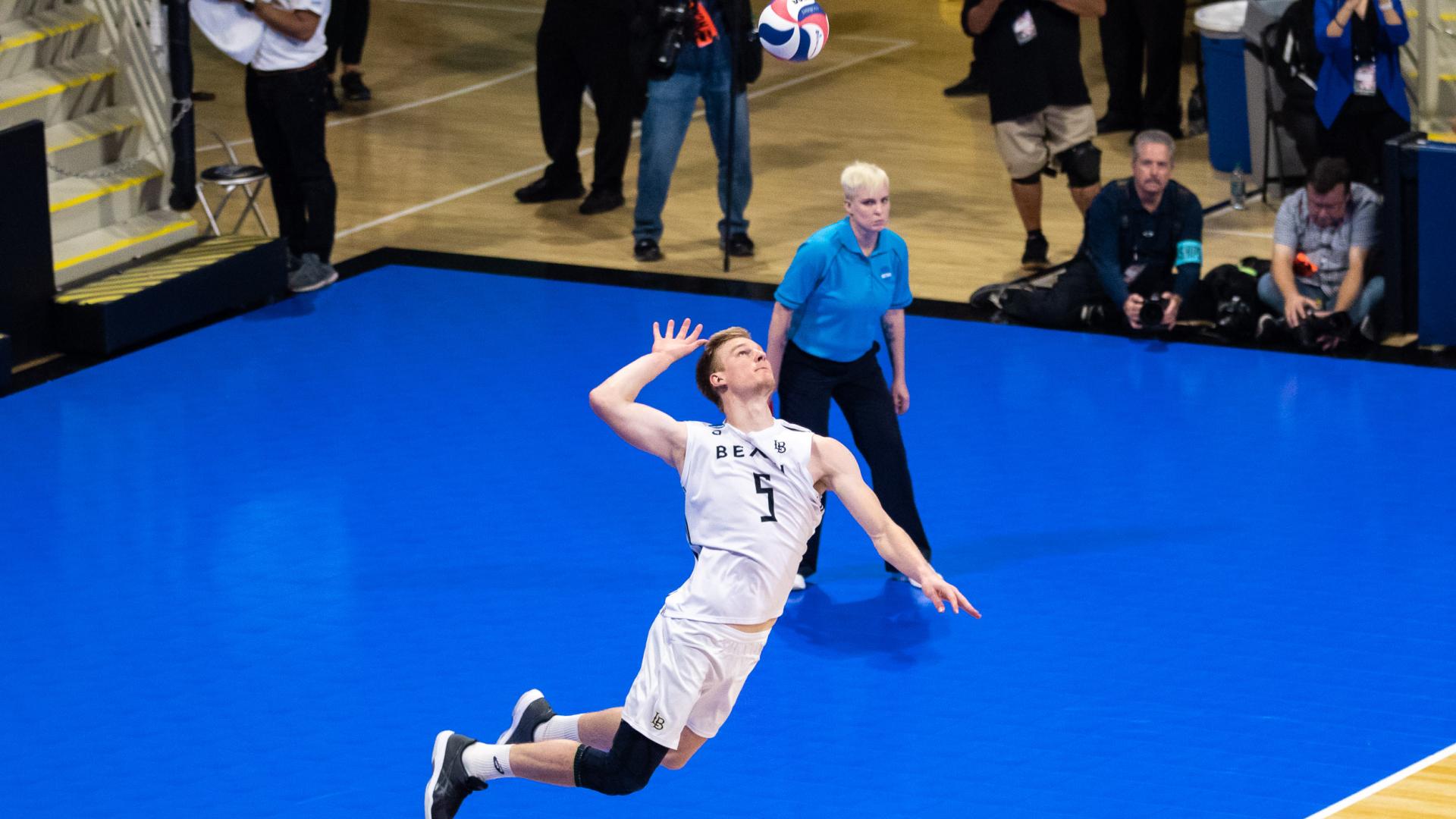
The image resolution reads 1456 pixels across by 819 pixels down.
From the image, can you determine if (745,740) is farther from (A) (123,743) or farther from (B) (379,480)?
(B) (379,480)

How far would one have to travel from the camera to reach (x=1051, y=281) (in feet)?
38.9

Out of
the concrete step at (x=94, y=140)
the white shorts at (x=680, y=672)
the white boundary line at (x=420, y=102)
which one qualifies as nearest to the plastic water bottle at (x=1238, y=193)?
the white boundary line at (x=420, y=102)

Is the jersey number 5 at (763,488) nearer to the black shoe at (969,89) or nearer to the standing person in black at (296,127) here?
the standing person in black at (296,127)

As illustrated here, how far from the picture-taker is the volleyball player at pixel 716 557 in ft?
18.9

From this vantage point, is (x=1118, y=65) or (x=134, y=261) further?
(x=1118, y=65)

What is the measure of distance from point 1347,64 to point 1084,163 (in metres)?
1.64

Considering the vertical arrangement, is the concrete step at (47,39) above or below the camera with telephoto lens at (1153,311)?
above

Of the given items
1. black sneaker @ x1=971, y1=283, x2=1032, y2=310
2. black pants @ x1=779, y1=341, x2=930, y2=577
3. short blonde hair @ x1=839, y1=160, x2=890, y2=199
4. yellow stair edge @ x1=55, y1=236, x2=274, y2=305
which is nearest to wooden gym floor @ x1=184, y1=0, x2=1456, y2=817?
black sneaker @ x1=971, y1=283, x2=1032, y2=310

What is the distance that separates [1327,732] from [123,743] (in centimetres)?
417

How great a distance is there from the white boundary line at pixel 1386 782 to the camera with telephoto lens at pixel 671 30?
6558mm

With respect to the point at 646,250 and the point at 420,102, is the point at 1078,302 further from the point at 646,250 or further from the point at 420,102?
the point at 420,102

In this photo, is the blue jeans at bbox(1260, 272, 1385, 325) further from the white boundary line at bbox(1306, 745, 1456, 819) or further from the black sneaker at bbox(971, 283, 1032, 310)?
the white boundary line at bbox(1306, 745, 1456, 819)

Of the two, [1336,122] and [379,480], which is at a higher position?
[1336,122]

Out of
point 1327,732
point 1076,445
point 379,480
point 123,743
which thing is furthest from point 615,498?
point 1327,732
